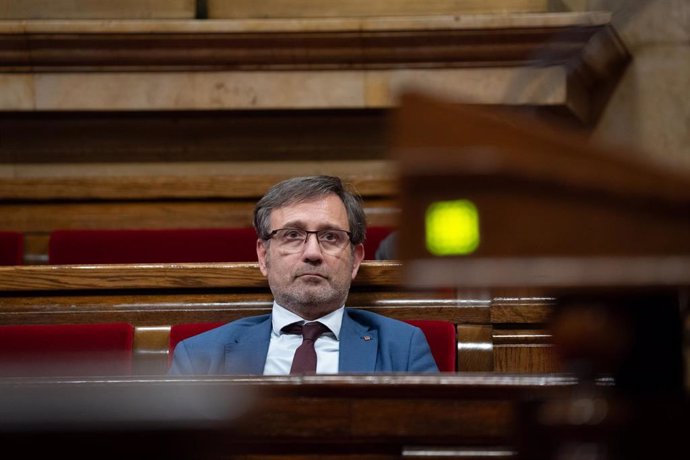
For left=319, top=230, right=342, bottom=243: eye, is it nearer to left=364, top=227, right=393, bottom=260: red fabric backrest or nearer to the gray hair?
the gray hair

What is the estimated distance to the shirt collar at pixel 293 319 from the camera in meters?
1.00

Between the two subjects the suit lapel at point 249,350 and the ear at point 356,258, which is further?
the ear at point 356,258

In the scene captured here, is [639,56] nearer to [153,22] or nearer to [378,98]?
[378,98]

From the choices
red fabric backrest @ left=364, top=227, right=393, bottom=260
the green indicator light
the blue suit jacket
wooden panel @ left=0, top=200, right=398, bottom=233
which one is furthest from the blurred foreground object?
wooden panel @ left=0, top=200, right=398, bottom=233

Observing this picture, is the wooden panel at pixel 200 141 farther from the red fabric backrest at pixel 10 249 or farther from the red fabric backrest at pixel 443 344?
the red fabric backrest at pixel 443 344

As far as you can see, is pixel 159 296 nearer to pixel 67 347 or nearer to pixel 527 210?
pixel 67 347

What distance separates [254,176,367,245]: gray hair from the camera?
1052 mm

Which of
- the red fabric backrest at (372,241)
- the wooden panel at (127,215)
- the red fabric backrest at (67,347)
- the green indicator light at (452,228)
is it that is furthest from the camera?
the wooden panel at (127,215)

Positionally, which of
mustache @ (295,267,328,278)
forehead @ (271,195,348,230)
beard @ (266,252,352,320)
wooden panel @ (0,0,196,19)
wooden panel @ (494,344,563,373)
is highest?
wooden panel @ (0,0,196,19)

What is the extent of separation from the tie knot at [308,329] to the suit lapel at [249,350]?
25mm

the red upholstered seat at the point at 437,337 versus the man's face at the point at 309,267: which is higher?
the man's face at the point at 309,267

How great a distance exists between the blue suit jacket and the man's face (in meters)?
0.03

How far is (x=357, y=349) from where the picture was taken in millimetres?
969

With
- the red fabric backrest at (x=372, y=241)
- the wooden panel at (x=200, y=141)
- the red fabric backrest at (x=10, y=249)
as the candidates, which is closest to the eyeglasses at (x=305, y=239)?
the red fabric backrest at (x=372, y=241)
